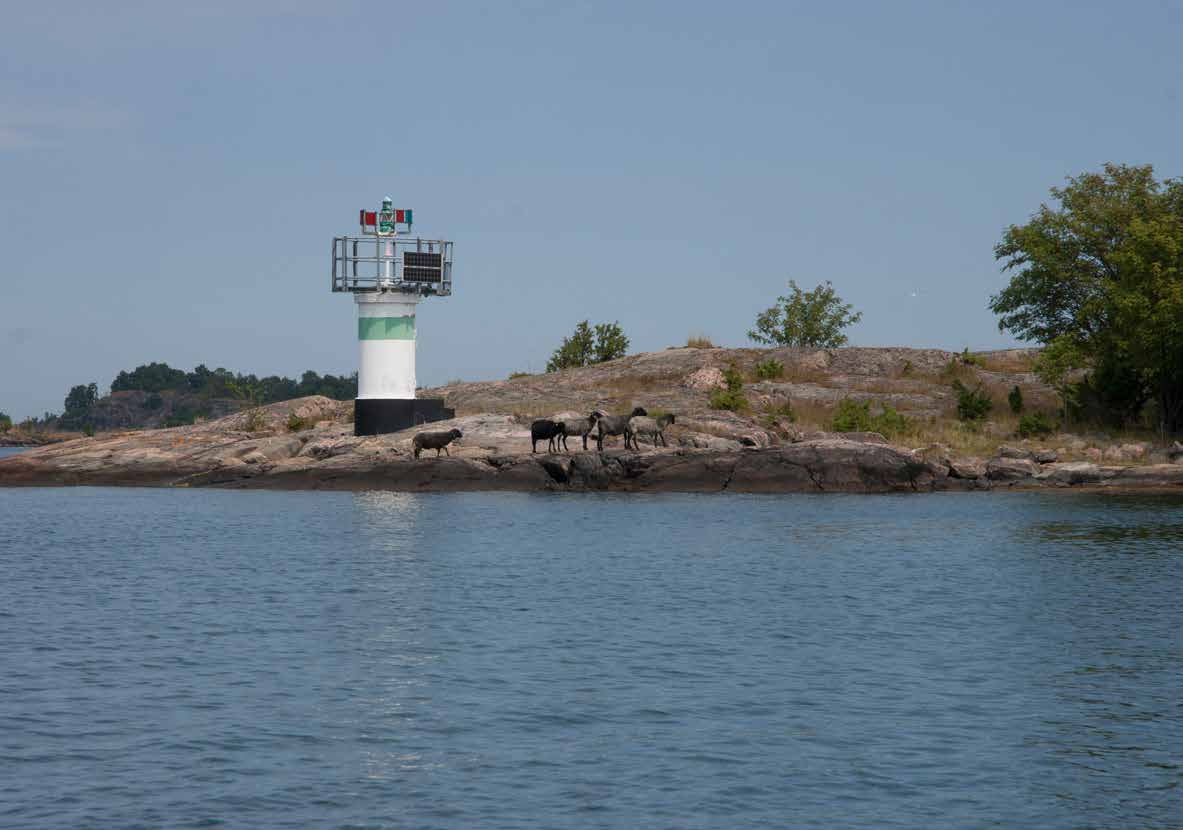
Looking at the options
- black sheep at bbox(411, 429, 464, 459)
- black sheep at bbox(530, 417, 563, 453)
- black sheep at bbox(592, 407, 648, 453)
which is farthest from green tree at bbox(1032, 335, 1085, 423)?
black sheep at bbox(411, 429, 464, 459)

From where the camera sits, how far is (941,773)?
15984 millimetres

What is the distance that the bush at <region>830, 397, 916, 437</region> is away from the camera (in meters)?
63.8

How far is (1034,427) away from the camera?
211 feet

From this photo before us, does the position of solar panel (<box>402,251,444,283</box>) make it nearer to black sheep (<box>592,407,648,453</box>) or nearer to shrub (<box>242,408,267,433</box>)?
black sheep (<box>592,407,648,453</box>)

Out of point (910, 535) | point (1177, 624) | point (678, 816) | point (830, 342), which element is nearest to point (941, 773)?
point (678, 816)

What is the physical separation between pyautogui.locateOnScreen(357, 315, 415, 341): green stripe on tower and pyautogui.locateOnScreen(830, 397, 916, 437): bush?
2045 centimetres

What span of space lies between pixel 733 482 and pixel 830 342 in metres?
37.1

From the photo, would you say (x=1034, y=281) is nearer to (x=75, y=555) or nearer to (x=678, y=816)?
(x=75, y=555)

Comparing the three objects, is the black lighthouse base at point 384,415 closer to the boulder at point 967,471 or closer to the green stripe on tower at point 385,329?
the green stripe on tower at point 385,329

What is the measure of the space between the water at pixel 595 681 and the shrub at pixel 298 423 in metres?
27.2

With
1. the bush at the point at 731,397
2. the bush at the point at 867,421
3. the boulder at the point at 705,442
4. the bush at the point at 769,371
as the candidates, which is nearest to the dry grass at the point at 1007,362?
the bush at the point at 769,371

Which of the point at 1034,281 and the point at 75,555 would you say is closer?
the point at 75,555

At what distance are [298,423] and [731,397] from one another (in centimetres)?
2188

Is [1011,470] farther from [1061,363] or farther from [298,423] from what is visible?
[298,423]
